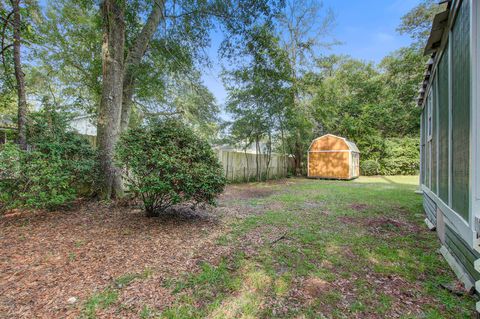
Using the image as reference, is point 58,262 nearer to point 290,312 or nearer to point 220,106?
point 290,312

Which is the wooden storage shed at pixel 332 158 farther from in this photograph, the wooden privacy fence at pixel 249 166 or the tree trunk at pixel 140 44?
the tree trunk at pixel 140 44

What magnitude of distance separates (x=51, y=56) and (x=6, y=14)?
5.12 meters

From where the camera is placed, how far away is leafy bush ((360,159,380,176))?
53.3 feet

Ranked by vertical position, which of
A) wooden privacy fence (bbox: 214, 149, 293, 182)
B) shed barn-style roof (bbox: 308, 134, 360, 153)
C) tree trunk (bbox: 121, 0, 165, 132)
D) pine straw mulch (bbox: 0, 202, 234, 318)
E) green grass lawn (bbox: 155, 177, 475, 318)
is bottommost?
green grass lawn (bbox: 155, 177, 475, 318)

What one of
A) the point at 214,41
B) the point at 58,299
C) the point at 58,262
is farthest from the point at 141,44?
the point at 58,299

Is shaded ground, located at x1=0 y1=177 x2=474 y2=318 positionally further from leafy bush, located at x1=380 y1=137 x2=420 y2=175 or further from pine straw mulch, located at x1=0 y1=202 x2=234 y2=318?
leafy bush, located at x1=380 y1=137 x2=420 y2=175

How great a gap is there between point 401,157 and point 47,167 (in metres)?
18.7

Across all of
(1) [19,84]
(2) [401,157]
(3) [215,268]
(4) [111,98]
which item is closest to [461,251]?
(3) [215,268]

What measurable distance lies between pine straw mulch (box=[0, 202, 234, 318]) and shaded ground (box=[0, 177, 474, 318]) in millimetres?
14

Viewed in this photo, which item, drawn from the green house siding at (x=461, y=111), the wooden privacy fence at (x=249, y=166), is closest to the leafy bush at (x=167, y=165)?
the green house siding at (x=461, y=111)

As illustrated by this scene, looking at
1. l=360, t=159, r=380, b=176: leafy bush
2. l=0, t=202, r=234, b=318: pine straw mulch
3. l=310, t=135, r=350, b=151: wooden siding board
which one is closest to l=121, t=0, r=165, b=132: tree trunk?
l=0, t=202, r=234, b=318: pine straw mulch

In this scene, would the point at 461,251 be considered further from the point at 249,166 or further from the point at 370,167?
the point at 370,167

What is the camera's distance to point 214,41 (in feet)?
22.1

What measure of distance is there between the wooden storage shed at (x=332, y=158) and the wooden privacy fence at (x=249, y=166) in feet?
6.18
